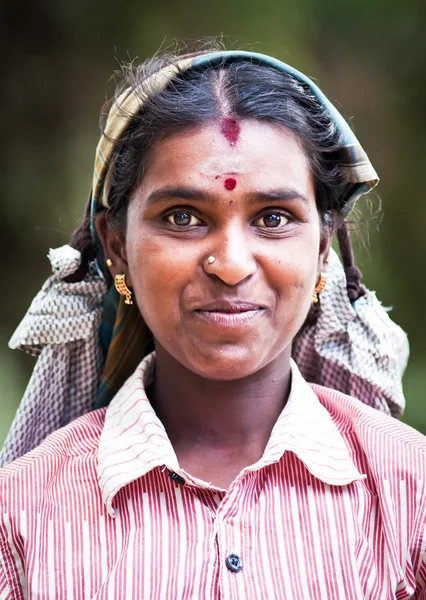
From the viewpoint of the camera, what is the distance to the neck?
1.93 m

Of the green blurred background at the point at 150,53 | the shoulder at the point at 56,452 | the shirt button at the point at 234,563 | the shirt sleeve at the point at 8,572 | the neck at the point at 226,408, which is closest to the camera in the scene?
the shirt button at the point at 234,563

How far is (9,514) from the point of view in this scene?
1742 millimetres

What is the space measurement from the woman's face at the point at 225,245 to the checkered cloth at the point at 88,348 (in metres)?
0.36

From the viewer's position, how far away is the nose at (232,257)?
1.69 meters

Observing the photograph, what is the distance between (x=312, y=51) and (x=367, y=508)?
101 inches

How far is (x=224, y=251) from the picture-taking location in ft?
5.62

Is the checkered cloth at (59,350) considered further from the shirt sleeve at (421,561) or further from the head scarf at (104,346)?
the shirt sleeve at (421,561)

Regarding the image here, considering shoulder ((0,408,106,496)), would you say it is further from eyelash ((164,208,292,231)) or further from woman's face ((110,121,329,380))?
eyelash ((164,208,292,231))

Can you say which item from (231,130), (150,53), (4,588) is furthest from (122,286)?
(150,53)

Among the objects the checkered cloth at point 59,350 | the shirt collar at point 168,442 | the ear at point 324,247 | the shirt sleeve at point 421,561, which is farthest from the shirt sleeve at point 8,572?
the ear at point 324,247

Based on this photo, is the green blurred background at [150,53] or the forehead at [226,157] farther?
the green blurred background at [150,53]

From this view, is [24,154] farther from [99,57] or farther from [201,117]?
[201,117]

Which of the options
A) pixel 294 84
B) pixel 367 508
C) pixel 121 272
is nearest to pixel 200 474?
pixel 367 508

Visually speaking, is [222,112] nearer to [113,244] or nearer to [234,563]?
[113,244]
